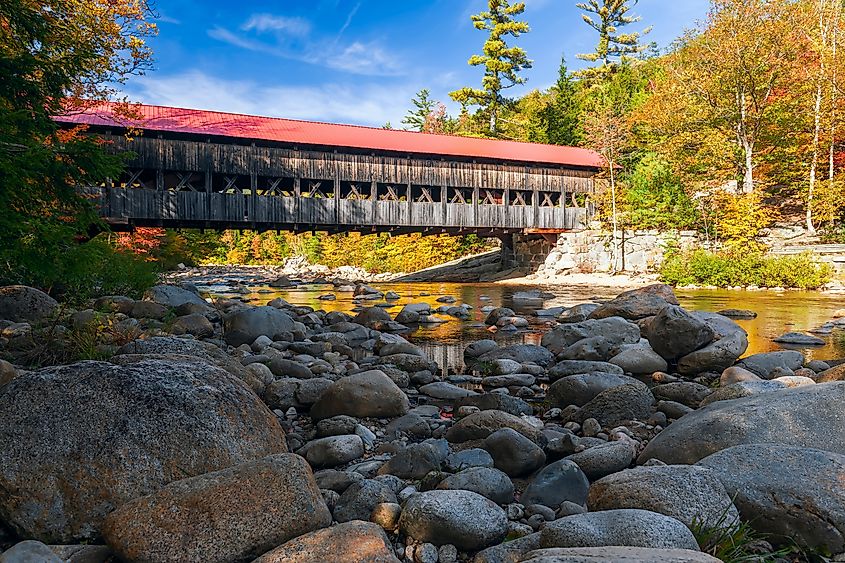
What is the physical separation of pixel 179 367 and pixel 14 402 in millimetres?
709

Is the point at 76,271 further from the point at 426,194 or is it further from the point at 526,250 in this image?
the point at 526,250

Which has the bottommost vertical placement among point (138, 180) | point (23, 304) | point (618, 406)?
point (618, 406)

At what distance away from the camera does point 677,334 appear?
6297 millimetres

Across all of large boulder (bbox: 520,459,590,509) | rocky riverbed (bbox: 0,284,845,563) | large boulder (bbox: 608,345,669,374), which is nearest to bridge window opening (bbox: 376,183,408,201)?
large boulder (bbox: 608,345,669,374)

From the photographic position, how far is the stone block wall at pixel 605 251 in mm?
21703

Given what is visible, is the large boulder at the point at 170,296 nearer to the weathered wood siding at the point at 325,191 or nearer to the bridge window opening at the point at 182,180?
the weathered wood siding at the point at 325,191

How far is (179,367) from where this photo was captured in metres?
2.94

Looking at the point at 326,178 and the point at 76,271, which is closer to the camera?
the point at 76,271

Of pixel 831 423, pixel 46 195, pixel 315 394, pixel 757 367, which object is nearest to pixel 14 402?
pixel 46 195

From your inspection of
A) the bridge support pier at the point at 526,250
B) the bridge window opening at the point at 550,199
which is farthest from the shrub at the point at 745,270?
the bridge support pier at the point at 526,250

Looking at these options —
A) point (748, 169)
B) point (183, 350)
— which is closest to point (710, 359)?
point (183, 350)

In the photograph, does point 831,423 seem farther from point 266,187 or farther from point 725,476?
point 266,187

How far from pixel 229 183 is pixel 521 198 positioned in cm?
1120

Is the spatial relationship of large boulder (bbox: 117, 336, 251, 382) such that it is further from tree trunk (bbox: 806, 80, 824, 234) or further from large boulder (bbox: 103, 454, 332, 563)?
tree trunk (bbox: 806, 80, 824, 234)
